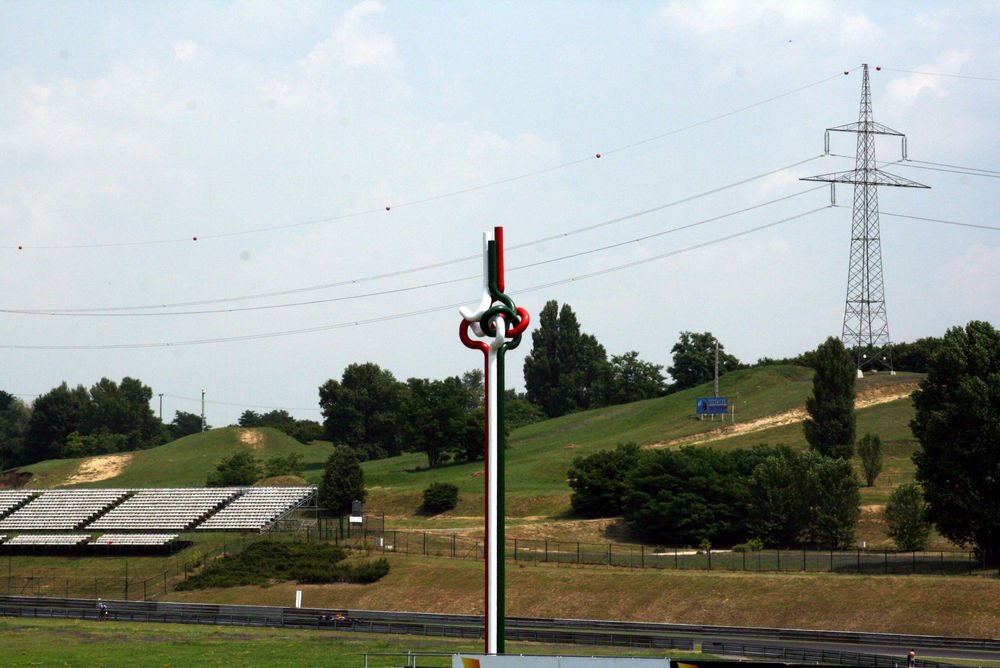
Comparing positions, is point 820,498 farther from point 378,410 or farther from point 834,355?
point 378,410

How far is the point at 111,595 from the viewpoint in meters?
81.9

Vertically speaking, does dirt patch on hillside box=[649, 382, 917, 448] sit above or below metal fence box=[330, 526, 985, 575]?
above

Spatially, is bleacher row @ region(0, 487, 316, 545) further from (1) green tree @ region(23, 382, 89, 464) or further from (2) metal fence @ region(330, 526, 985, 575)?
(1) green tree @ region(23, 382, 89, 464)

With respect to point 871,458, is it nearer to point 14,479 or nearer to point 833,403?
point 833,403

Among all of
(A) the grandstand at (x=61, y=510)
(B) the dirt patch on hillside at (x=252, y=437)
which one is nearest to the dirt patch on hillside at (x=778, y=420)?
(A) the grandstand at (x=61, y=510)

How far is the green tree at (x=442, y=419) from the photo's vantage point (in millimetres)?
134125

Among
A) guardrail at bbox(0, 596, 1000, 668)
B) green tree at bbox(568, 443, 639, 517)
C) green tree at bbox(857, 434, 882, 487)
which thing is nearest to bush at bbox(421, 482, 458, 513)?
green tree at bbox(568, 443, 639, 517)

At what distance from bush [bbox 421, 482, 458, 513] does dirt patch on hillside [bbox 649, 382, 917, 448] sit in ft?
112

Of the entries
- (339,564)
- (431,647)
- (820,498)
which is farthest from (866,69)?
(431,647)

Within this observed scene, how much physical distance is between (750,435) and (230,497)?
61.7m

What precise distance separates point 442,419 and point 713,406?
123 ft

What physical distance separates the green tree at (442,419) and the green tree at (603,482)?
→ 102ft

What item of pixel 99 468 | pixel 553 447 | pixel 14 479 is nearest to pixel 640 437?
pixel 553 447

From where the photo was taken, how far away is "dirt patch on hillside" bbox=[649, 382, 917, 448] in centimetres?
13650
